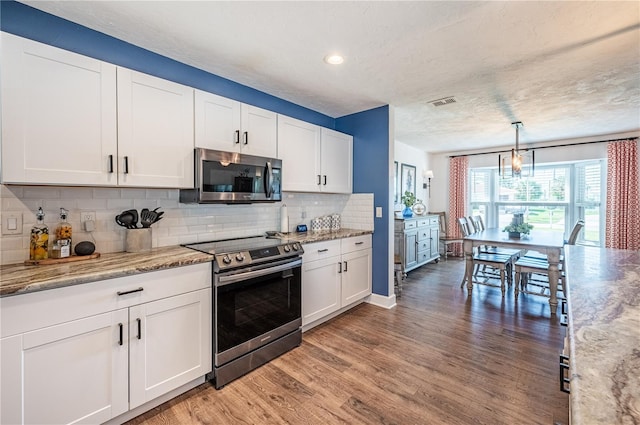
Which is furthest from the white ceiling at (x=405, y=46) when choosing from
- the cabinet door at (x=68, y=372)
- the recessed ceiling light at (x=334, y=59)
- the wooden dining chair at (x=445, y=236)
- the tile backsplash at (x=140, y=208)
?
the wooden dining chair at (x=445, y=236)

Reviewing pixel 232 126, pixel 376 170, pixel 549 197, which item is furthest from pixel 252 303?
pixel 549 197

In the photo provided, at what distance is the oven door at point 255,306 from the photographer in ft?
6.60

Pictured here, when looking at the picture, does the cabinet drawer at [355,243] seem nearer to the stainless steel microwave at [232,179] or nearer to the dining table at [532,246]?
the stainless steel microwave at [232,179]

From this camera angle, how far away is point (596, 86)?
2.85 meters

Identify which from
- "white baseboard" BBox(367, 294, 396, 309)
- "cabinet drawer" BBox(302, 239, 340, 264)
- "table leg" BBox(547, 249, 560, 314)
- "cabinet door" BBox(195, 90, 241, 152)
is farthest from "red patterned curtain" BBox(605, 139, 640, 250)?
"cabinet door" BBox(195, 90, 241, 152)

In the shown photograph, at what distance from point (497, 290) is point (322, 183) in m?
2.97

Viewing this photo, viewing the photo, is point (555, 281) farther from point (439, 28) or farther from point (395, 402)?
point (439, 28)

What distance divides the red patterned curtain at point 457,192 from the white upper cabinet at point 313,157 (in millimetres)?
3713

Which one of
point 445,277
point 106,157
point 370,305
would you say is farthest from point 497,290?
point 106,157

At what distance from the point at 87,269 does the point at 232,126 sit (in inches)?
57.6

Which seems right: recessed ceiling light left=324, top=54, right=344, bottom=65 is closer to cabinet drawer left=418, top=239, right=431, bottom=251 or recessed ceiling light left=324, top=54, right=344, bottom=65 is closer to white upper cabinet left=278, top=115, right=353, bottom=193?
white upper cabinet left=278, top=115, right=353, bottom=193

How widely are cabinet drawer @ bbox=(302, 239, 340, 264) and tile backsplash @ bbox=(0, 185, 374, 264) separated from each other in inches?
24.3

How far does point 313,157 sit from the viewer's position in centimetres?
323

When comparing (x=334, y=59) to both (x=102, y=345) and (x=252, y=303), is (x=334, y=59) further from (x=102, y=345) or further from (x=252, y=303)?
(x=102, y=345)
